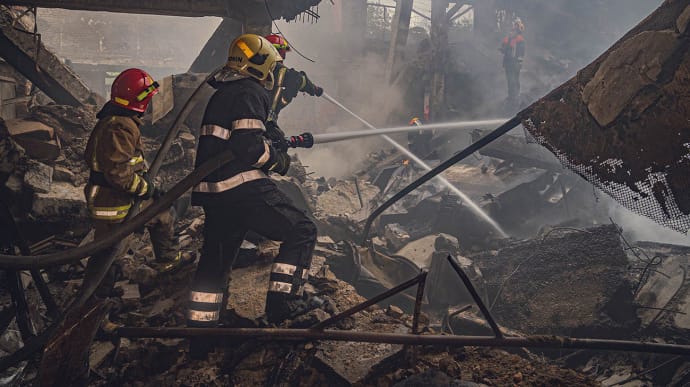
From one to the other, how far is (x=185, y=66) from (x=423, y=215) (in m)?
23.9

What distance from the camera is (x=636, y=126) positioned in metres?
2.64

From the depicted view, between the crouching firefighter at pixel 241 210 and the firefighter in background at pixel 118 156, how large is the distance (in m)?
0.69

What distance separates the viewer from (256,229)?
293 centimetres

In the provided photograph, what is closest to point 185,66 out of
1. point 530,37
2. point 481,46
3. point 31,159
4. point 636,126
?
point 481,46

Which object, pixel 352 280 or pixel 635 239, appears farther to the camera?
pixel 635 239

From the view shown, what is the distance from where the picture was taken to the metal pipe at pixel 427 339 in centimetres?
229

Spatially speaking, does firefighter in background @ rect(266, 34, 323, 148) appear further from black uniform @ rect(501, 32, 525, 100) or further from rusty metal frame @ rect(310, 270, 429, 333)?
black uniform @ rect(501, 32, 525, 100)

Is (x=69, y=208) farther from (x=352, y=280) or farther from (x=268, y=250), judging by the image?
(x=352, y=280)

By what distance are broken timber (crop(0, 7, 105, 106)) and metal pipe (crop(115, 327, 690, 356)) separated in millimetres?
5323

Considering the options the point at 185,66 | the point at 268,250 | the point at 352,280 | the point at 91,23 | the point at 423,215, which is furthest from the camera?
the point at 185,66

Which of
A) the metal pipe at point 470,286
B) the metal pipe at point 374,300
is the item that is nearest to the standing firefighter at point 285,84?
the metal pipe at point 374,300

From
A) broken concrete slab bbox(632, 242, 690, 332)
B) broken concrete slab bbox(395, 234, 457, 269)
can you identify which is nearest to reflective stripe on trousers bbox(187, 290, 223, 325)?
broken concrete slab bbox(395, 234, 457, 269)

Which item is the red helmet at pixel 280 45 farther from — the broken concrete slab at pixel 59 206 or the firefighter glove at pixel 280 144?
the broken concrete slab at pixel 59 206

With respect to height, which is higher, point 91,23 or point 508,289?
point 91,23
